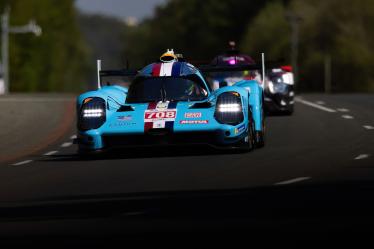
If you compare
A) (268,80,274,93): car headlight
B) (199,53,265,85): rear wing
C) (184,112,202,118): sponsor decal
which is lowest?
(184,112,202,118): sponsor decal

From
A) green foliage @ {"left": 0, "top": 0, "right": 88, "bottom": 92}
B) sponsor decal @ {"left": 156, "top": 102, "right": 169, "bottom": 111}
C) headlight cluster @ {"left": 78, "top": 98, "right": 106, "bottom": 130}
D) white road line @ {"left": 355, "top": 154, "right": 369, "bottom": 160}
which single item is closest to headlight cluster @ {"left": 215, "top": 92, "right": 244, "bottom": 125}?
sponsor decal @ {"left": 156, "top": 102, "right": 169, "bottom": 111}

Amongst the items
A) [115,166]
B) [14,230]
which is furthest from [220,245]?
[115,166]

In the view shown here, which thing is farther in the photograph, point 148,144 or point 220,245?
point 148,144

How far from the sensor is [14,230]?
9703 mm

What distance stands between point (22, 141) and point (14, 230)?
13.1 metres

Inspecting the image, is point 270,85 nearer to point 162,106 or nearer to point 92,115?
point 162,106

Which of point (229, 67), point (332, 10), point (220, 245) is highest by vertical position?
point (332, 10)

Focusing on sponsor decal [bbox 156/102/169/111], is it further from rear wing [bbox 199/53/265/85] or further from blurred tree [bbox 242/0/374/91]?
blurred tree [bbox 242/0/374/91]

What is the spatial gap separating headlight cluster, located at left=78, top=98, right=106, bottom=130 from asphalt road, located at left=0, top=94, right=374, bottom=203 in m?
0.46

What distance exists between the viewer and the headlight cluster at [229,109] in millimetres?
17172

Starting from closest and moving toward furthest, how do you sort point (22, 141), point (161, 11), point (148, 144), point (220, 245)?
point (220, 245) < point (148, 144) < point (22, 141) < point (161, 11)

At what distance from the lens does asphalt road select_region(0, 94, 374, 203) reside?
12.9 meters

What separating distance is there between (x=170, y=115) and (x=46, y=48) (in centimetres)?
13047

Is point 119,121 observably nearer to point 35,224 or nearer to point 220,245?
point 35,224
